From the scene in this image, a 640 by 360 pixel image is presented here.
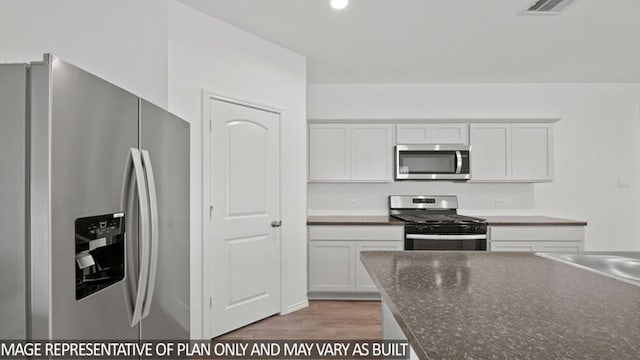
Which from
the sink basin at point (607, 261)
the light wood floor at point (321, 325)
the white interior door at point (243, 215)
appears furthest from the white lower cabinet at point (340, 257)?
the sink basin at point (607, 261)

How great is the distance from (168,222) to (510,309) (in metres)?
1.39

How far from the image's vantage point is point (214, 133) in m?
2.81

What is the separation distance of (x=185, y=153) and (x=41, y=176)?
1035mm

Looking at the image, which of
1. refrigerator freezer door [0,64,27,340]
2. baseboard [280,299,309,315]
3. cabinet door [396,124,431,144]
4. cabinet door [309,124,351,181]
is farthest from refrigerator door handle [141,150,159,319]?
cabinet door [396,124,431,144]

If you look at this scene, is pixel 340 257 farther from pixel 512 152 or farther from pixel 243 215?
pixel 512 152

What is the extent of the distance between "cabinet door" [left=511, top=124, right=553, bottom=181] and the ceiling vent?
1684 millimetres

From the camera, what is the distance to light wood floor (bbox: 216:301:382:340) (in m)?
2.86

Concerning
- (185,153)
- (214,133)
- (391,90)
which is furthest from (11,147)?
(391,90)

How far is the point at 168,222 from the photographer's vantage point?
5.41 ft

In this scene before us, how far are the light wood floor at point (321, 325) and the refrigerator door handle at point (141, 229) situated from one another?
1.72m

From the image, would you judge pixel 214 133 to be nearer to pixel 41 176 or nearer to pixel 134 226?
pixel 134 226

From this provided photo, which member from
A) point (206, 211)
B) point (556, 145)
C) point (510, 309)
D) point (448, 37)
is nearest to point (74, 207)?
point (510, 309)

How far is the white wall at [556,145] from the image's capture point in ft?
14.3

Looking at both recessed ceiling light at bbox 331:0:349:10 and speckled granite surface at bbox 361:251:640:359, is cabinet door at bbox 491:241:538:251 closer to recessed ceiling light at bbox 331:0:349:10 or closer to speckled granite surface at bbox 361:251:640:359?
speckled granite surface at bbox 361:251:640:359
